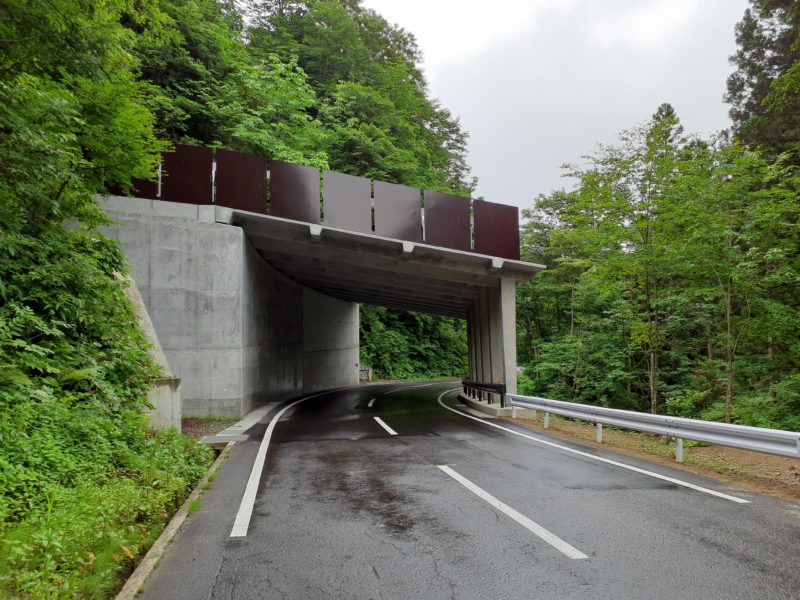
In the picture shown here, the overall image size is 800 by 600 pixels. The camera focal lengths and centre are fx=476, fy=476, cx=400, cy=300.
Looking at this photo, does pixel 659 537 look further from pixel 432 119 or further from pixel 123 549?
pixel 432 119

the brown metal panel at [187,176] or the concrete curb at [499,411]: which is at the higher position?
the brown metal panel at [187,176]

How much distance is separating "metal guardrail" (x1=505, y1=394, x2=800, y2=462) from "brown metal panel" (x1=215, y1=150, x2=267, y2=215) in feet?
36.4

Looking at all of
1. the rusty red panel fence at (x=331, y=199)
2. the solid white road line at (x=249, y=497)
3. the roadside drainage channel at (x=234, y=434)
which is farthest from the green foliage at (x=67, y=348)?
the rusty red panel fence at (x=331, y=199)

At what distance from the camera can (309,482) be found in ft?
22.4

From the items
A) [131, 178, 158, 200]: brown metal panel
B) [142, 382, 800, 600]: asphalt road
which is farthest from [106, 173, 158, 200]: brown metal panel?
[142, 382, 800, 600]: asphalt road

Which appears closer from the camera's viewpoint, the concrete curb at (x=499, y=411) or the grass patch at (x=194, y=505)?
the grass patch at (x=194, y=505)

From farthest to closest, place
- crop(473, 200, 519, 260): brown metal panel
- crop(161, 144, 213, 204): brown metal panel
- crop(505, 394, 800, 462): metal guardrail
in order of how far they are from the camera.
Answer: crop(473, 200, 519, 260): brown metal panel, crop(161, 144, 213, 204): brown metal panel, crop(505, 394, 800, 462): metal guardrail

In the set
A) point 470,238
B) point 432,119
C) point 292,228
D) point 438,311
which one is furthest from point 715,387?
point 432,119

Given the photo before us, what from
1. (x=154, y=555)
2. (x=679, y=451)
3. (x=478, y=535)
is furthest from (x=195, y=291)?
(x=679, y=451)

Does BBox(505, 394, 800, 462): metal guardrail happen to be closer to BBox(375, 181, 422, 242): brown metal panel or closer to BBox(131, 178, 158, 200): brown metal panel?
BBox(375, 181, 422, 242): brown metal panel

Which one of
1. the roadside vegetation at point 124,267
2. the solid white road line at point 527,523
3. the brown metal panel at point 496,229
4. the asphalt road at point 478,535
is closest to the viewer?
the asphalt road at point 478,535

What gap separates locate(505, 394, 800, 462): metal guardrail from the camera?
635 cm

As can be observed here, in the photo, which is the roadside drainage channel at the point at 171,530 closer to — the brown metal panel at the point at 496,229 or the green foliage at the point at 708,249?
the brown metal panel at the point at 496,229

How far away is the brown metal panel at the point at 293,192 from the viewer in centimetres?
1581
